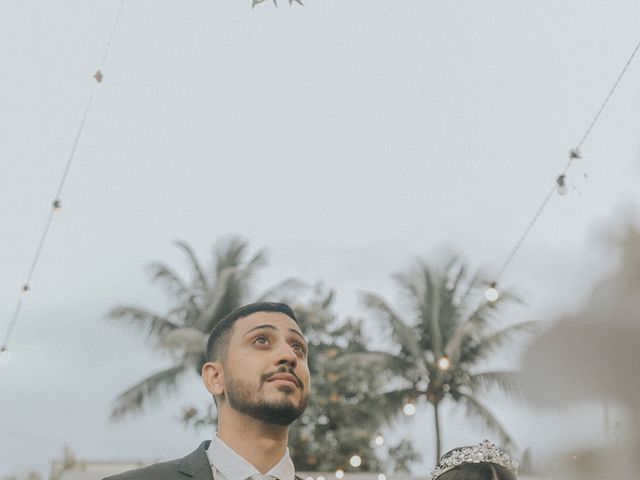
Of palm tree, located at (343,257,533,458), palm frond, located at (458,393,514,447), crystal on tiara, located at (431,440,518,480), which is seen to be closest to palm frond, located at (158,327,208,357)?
palm tree, located at (343,257,533,458)

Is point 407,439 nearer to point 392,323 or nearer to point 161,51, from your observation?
point 392,323

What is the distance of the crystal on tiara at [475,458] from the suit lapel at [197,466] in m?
0.94

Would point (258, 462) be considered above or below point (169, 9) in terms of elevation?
below

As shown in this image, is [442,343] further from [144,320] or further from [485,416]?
[144,320]

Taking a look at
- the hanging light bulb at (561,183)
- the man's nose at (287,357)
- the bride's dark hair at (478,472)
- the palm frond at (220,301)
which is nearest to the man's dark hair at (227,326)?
the man's nose at (287,357)

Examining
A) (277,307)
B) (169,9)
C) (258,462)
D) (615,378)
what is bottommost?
(615,378)

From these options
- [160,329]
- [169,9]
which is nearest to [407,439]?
[160,329]

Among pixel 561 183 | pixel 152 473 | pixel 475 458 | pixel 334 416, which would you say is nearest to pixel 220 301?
pixel 334 416

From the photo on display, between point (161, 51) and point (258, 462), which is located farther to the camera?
point (161, 51)

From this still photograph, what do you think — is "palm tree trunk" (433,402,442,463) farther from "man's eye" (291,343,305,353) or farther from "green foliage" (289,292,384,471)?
"man's eye" (291,343,305,353)

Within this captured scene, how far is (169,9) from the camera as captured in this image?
23.1ft

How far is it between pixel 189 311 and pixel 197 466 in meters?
14.3

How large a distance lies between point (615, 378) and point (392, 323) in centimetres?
854

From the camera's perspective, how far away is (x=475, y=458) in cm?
296
